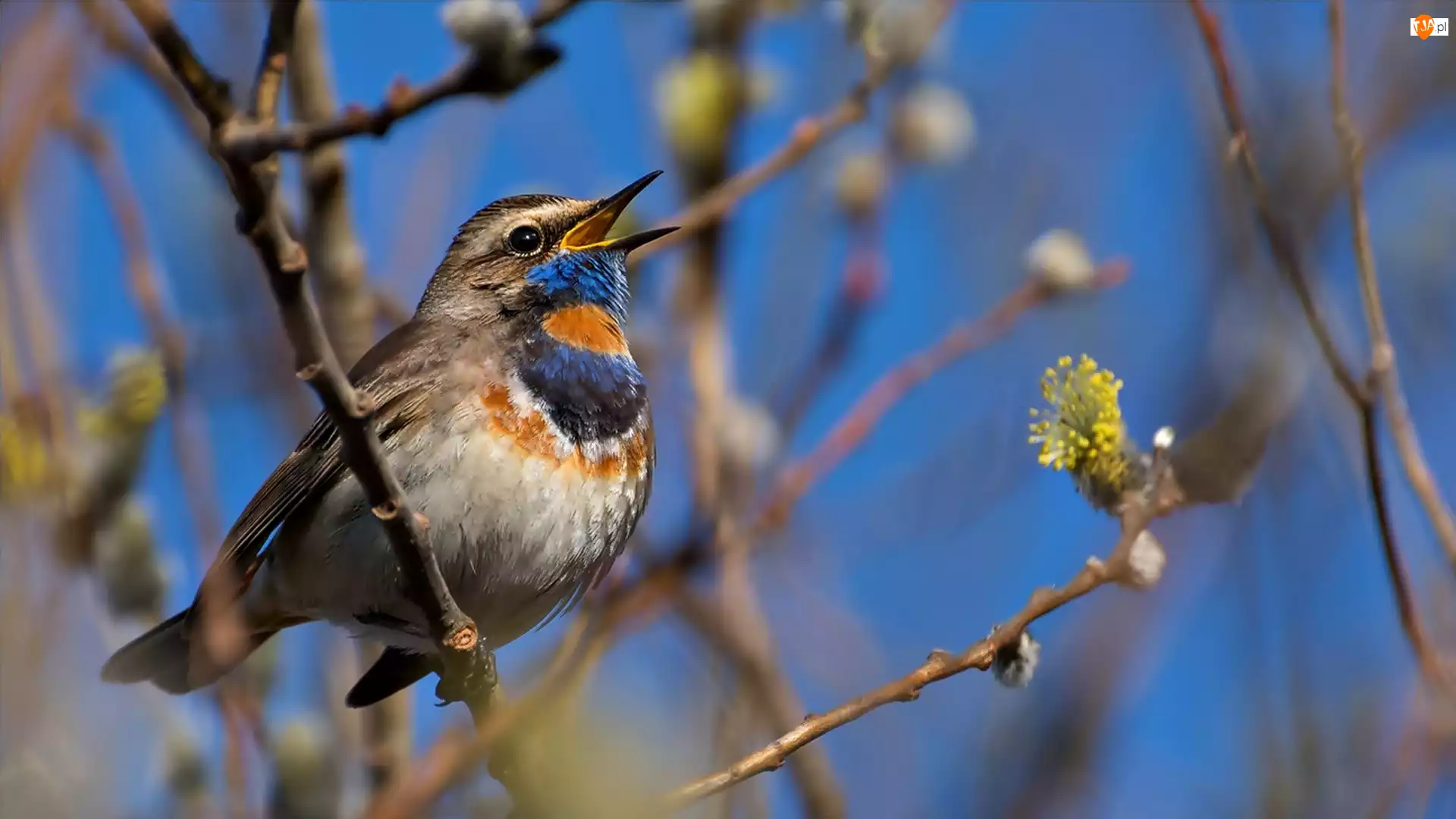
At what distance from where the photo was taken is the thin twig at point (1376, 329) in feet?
10.4

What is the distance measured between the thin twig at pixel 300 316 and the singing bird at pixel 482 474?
1010mm

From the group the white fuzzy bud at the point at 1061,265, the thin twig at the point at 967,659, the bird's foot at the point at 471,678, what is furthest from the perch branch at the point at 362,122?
the white fuzzy bud at the point at 1061,265

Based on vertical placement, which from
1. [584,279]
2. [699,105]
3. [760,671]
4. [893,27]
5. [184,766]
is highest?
[699,105]

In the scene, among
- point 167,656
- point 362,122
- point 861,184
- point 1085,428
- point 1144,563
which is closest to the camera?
point 362,122

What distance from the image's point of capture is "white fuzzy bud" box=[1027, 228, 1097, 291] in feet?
16.8

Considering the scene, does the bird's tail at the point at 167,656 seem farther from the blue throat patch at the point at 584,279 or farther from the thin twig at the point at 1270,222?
the thin twig at the point at 1270,222

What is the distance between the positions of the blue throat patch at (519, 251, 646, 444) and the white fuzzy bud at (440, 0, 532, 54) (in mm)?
2617

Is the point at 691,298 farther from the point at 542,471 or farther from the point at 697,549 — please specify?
the point at 697,549

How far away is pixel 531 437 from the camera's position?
5.21m

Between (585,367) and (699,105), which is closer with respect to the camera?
(585,367)

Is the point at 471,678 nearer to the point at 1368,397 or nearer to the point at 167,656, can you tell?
the point at 167,656

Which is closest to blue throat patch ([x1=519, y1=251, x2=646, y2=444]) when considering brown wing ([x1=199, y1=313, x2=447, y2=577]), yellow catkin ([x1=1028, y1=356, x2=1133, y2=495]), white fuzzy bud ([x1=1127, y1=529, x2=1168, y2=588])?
brown wing ([x1=199, y1=313, x2=447, y2=577])

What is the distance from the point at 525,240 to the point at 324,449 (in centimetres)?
132

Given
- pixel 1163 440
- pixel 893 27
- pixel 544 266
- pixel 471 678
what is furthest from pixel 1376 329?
pixel 544 266
